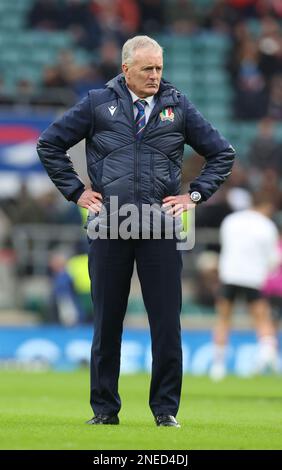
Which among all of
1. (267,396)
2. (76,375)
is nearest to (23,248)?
(76,375)

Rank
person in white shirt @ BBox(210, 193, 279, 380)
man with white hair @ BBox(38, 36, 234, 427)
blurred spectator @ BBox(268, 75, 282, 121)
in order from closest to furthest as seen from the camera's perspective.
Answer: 1. man with white hair @ BBox(38, 36, 234, 427)
2. person in white shirt @ BBox(210, 193, 279, 380)
3. blurred spectator @ BBox(268, 75, 282, 121)

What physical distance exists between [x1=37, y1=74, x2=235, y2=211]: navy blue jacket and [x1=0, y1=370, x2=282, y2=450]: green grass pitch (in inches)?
60.2

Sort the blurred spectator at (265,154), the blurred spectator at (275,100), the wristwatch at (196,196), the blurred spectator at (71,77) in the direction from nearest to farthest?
the wristwatch at (196,196) → the blurred spectator at (265,154) → the blurred spectator at (71,77) → the blurred spectator at (275,100)

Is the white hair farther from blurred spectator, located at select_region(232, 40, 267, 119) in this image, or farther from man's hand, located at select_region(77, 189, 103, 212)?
blurred spectator, located at select_region(232, 40, 267, 119)

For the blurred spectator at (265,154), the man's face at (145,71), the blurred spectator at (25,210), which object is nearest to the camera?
the man's face at (145,71)

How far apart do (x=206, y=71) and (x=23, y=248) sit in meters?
8.21

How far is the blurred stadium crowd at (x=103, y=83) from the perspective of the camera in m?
21.9

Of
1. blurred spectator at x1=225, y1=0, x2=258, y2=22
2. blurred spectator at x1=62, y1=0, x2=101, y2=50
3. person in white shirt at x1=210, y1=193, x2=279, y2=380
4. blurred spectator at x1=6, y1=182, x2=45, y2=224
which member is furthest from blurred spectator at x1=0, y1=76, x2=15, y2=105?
blurred spectator at x1=225, y1=0, x2=258, y2=22

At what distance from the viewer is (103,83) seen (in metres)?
25.7

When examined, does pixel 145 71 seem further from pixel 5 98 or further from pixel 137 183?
pixel 5 98

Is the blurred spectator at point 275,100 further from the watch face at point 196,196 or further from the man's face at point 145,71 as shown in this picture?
the man's face at point 145,71

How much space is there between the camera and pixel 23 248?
21.9 m

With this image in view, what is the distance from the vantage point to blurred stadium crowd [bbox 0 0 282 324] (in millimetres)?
21938

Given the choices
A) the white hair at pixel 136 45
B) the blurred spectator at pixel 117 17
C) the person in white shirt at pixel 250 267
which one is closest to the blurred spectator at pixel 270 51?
the blurred spectator at pixel 117 17
